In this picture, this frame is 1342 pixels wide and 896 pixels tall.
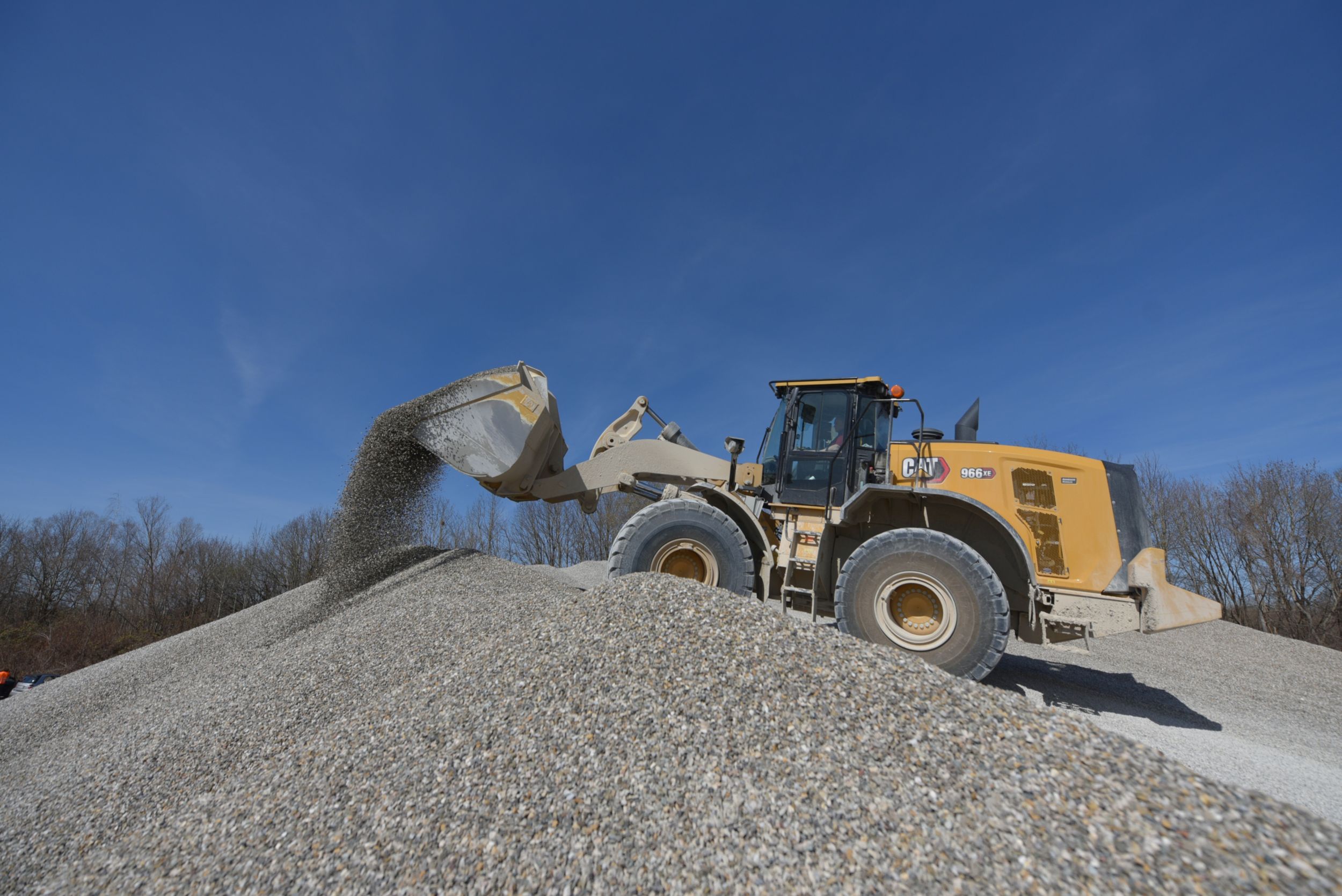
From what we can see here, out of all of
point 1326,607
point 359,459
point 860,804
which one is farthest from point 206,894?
point 1326,607

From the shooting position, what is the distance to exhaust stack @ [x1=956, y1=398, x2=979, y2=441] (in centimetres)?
543

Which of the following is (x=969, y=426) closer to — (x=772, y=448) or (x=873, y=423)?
(x=873, y=423)

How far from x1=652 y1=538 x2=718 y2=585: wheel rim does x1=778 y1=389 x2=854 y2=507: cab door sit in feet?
3.31

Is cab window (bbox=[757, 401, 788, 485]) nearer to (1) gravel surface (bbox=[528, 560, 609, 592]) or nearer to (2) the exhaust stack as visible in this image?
(2) the exhaust stack

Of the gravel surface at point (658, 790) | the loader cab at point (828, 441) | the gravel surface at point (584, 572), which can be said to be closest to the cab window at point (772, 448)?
the loader cab at point (828, 441)

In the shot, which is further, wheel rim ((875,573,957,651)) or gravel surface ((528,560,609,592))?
gravel surface ((528,560,609,592))

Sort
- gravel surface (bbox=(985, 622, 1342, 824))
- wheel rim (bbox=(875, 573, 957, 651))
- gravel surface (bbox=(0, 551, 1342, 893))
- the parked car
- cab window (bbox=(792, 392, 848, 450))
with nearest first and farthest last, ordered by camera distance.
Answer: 1. gravel surface (bbox=(0, 551, 1342, 893))
2. gravel surface (bbox=(985, 622, 1342, 824))
3. wheel rim (bbox=(875, 573, 957, 651))
4. cab window (bbox=(792, 392, 848, 450))
5. the parked car

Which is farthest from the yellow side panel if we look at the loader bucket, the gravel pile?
the gravel pile

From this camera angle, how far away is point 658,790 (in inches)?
93.7

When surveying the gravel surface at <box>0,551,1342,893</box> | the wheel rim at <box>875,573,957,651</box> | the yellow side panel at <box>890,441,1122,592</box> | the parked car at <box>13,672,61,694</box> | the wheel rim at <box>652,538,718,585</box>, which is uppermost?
the yellow side panel at <box>890,441,1122,592</box>

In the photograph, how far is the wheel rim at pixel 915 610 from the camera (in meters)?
4.38

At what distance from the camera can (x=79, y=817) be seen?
3.23 m

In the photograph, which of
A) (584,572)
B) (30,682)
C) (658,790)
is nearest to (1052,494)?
(658,790)

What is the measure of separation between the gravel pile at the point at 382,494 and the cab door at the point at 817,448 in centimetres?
330
